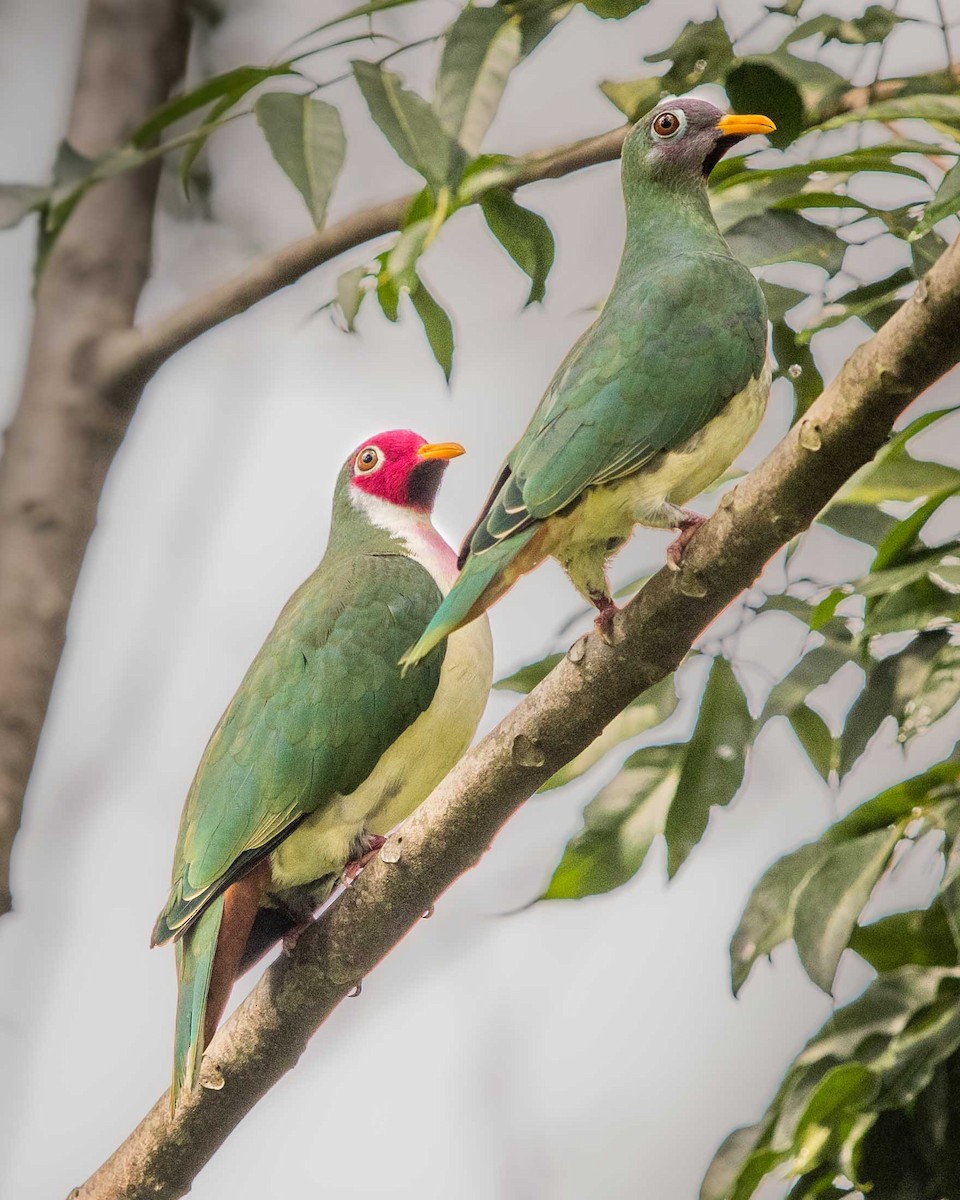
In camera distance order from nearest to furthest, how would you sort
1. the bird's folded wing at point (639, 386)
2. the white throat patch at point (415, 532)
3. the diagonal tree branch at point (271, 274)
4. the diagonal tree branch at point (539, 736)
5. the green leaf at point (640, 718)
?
the diagonal tree branch at point (539, 736)
the bird's folded wing at point (639, 386)
the green leaf at point (640, 718)
the diagonal tree branch at point (271, 274)
the white throat patch at point (415, 532)

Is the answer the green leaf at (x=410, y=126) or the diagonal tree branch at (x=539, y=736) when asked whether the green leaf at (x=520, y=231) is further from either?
the diagonal tree branch at (x=539, y=736)

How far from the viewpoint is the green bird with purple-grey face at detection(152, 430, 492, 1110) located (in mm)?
2320

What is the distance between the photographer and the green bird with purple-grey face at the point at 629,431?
6.26 feet

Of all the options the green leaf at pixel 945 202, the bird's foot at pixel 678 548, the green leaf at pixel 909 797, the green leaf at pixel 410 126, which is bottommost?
the green leaf at pixel 909 797

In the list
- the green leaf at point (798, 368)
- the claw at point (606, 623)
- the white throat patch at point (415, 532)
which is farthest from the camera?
the white throat patch at point (415, 532)

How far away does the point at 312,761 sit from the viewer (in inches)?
94.7

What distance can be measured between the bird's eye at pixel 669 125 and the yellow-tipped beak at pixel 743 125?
71mm

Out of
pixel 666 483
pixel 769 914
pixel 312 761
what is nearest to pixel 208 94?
pixel 666 483

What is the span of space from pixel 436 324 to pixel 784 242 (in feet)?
1.68

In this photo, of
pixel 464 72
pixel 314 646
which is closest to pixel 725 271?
pixel 464 72

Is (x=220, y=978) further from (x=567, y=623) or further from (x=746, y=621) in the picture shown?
(x=746, y=621)

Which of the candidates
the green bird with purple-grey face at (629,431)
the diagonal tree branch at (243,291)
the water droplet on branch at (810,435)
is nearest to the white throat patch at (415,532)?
the diagonal tree branch at (243,291)

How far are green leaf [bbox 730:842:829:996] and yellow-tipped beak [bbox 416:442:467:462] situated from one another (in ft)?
3.40

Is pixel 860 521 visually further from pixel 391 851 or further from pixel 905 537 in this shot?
pixel 391 851
